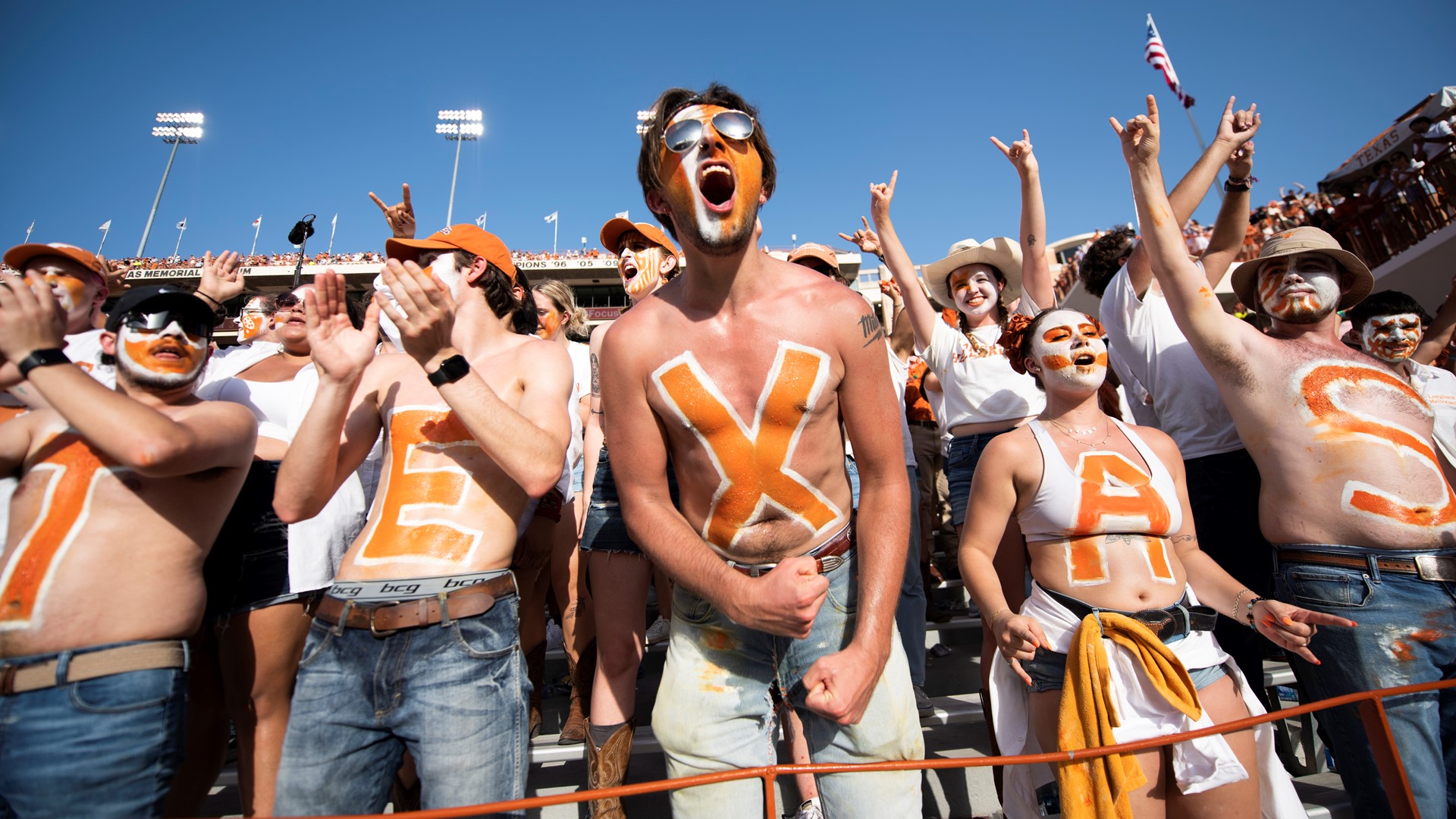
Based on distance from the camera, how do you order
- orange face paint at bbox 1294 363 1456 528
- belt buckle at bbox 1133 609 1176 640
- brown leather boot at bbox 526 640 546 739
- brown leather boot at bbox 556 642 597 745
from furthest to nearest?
brown leather boot at bbox 526 640 546 739
brown leather boot at bbox 556 642 597 745
orange face paint at bbox 1294 363 1456 528
belt buckle at bbox 1133 609 1176 640

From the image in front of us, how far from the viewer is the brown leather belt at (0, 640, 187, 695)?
1.68m

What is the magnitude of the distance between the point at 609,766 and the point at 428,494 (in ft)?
3.87

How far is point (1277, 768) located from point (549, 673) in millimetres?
4174

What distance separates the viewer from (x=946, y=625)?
443 centimetres

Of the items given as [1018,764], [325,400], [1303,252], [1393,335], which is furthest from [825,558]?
[1393,335]

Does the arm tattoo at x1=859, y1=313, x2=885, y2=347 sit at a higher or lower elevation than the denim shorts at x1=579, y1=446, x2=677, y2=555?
higher

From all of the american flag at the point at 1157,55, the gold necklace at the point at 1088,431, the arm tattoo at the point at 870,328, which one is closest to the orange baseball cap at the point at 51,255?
the arm tattoo at the point at 870,328

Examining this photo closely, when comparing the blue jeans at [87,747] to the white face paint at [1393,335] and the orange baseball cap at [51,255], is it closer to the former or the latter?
the orange baseball cap at [51,255]

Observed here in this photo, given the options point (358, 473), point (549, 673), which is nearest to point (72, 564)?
point (358, 473)

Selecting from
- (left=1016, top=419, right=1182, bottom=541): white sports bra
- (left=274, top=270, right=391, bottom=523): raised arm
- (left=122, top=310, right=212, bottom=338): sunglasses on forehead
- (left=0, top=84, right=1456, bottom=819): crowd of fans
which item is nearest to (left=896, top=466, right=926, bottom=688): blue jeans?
(left=0, top=84, right=1456, bottom=819): crowd of fans

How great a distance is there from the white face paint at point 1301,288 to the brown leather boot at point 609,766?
11.1 feet

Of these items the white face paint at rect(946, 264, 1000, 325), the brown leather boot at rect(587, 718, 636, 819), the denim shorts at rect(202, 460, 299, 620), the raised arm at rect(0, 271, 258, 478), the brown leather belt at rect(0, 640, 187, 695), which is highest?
the white face paint at rect(946, 264, 1000, 325)

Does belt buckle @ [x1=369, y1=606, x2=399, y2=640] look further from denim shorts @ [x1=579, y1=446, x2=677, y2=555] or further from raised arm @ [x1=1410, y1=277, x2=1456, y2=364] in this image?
raised arm @ [x1=1410, y1=277, x2=1456, y2=364]

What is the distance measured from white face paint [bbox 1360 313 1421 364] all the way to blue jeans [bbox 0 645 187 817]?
19.0 ft
